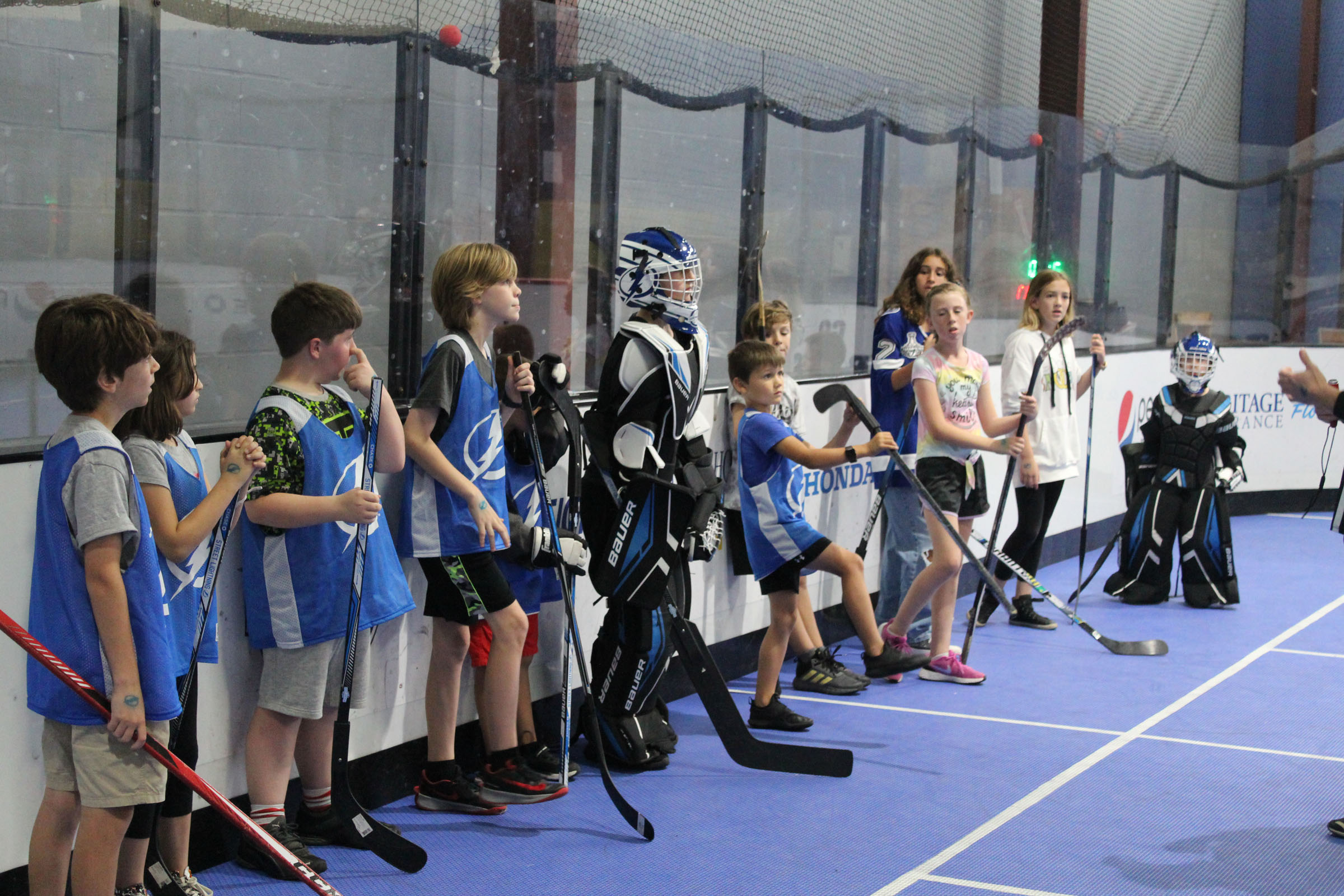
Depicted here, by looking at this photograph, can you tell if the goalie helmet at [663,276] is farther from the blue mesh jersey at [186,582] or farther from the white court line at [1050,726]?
the white court line at [1050,726]

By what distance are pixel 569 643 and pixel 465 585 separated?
1.04 feet

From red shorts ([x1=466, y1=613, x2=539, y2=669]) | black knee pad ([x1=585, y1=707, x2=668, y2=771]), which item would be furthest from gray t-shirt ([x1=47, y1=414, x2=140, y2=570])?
black knee pad ([x1=585, y1=707, x2=668, y2=771])

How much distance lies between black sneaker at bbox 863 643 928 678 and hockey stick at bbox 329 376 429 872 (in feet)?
6.65

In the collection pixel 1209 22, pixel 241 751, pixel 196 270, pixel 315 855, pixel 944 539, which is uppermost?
pixel 1209 22

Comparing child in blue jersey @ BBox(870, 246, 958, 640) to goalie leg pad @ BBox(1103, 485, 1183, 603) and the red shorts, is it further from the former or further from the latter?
the red shorts

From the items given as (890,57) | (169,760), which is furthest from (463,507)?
(890,57)

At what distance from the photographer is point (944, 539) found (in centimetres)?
470

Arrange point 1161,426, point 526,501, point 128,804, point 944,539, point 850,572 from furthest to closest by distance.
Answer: point 1161,426, point 944,539, point 850,572, point 526,501, point 128,804

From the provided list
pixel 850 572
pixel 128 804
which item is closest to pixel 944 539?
pixel 850 572

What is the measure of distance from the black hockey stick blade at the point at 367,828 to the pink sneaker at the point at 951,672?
228cm

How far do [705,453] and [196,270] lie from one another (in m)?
1.40

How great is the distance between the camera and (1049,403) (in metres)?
5.71

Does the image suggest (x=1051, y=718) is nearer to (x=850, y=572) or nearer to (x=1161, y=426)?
(x=850, y=572)

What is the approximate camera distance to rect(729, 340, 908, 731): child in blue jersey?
422 cm
